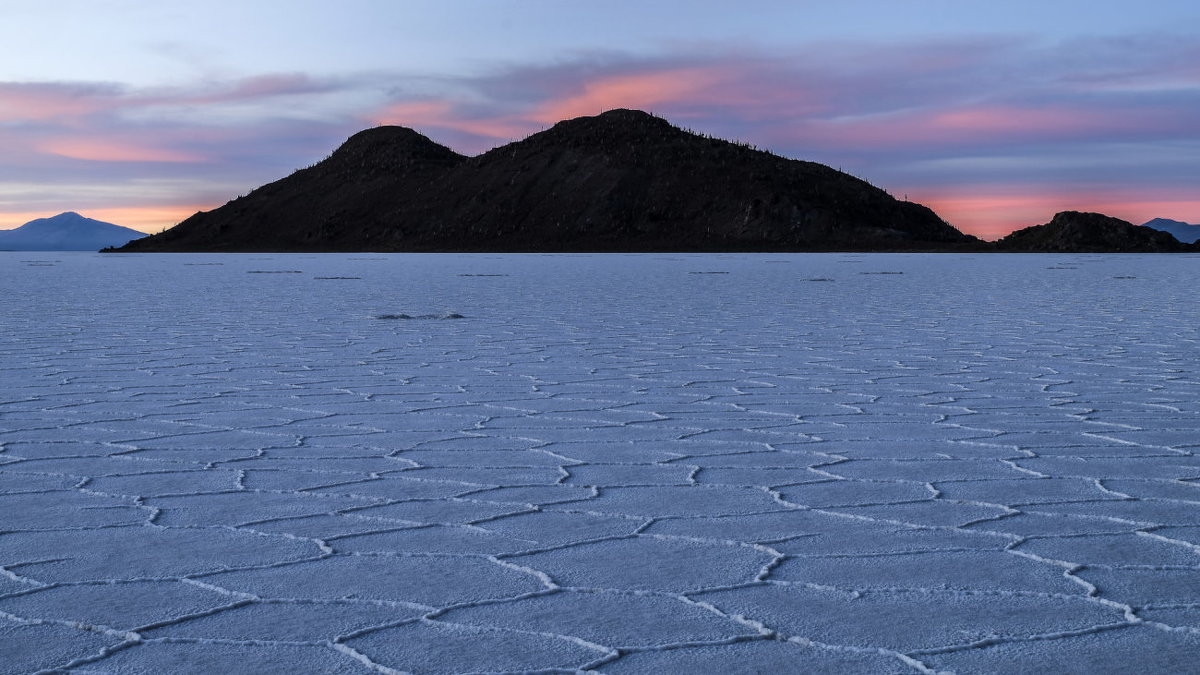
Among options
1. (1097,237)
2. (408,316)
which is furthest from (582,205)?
(408,316)

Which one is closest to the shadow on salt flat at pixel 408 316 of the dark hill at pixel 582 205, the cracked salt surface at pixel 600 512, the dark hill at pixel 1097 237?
the cracked salt surface at pixel 600 512

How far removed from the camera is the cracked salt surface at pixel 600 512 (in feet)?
6.53

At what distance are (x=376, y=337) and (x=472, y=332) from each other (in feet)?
2.29

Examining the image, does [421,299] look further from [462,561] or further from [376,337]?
[462,561]

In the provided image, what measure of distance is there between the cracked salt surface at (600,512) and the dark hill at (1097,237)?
158 ft

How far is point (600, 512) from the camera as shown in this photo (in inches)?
115

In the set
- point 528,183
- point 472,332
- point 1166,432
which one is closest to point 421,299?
A: point 472,332

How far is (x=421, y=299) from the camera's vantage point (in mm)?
13117

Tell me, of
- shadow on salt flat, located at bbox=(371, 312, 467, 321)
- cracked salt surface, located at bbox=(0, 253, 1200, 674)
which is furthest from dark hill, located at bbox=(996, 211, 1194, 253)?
cracked salt surface, located at bbox=(0, 253, 1200, 674)

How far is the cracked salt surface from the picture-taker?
199 cm

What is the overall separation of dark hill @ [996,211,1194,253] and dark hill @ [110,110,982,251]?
7.67 meters

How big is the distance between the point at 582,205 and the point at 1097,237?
106 feet

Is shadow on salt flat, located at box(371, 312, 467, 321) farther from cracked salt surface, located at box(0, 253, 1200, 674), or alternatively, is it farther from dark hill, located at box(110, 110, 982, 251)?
dark hill, located at box(110, 110, 982, 251)

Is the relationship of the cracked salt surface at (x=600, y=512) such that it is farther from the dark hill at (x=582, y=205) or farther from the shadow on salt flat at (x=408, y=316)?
the dark hill at (x=582, y=205)
